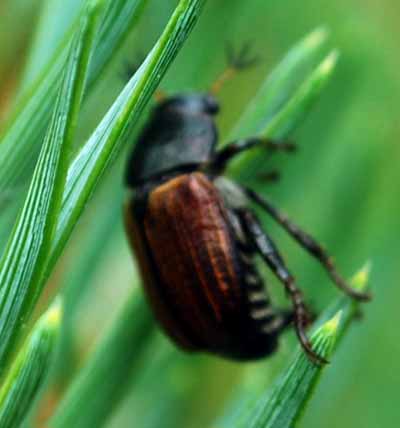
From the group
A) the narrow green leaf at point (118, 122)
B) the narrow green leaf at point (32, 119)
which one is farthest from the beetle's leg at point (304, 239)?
the narrow green leaf at point (118, 122)

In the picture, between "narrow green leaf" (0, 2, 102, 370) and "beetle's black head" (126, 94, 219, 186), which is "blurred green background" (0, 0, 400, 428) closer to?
"beetle's black head" (126, 94, 219, 186)

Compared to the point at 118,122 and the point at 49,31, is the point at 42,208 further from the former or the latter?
the point at 49,31

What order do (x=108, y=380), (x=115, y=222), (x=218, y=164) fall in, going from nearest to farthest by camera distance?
(x=108, y=380)
(x=115, y=222)
(x=218, y=164)

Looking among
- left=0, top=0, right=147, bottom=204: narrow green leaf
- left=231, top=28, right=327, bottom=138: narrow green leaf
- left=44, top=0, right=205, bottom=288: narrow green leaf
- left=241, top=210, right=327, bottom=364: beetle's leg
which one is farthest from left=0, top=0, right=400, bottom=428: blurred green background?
left=44, top=0, right=205, bottom=288: narrow green leaf

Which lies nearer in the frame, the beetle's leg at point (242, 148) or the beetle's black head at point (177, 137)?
the beetle's leg at point (242, 148)

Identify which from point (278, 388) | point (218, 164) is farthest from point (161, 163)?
point (278, 388)

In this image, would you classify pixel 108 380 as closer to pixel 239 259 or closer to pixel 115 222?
pixel 115 222

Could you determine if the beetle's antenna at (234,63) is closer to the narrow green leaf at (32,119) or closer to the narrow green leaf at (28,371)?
the narrow green leaf at (32,119)
